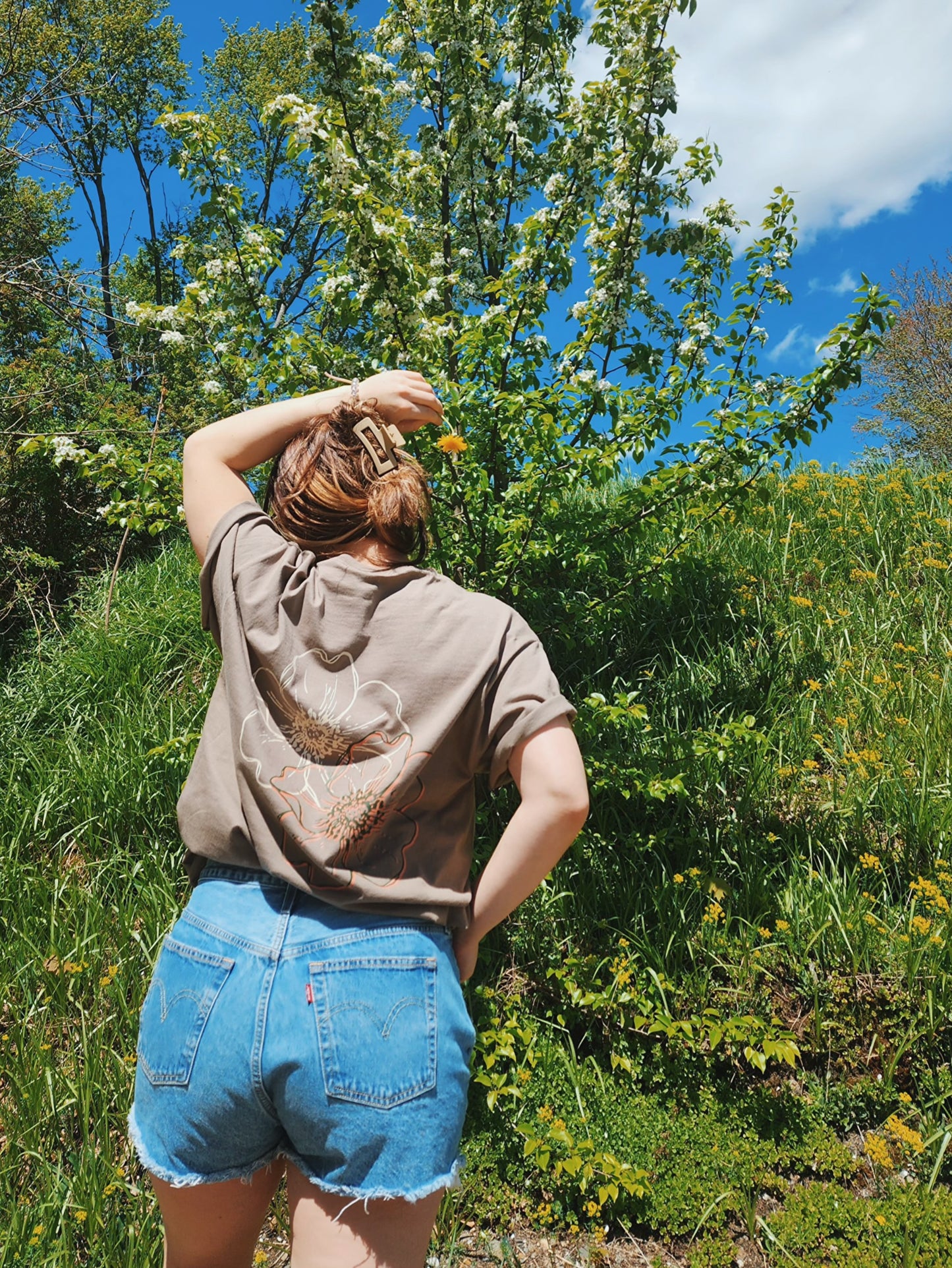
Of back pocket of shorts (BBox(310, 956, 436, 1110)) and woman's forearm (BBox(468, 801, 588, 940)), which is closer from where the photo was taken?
back pocket of shorts (BBox(310, 956, 436, 1110))

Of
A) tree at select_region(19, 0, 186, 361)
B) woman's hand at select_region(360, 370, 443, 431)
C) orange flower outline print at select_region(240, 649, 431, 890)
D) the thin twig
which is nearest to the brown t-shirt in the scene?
orange flower outline print at select_region(240, 649, 431, 890)

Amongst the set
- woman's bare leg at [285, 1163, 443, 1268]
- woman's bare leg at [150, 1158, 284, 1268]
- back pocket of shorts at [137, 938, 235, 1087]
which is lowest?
woman's bare leg at [150, 1158, 284, 1268]

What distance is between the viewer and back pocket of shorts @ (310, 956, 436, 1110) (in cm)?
114

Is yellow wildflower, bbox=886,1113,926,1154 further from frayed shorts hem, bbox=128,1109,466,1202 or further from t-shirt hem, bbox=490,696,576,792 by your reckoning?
t-shirt hem, bbox=490,696,576,792

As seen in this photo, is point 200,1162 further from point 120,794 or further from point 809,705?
point 809,705

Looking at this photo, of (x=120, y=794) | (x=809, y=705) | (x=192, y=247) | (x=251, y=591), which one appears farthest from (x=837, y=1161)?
(x=192, y=247)

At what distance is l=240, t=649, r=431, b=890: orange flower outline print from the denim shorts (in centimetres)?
8

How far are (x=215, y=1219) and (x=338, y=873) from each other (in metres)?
0.65

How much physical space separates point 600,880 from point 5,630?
564 centimetres

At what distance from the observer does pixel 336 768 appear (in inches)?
50.9

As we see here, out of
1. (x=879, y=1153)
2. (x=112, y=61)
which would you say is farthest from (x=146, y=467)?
(x=112, y=61)

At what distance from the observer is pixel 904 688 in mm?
4348

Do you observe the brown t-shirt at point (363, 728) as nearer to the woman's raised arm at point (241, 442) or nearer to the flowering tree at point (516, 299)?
the woman's raised arm at point (241, 442)

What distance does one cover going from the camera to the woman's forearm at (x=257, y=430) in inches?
64.9
